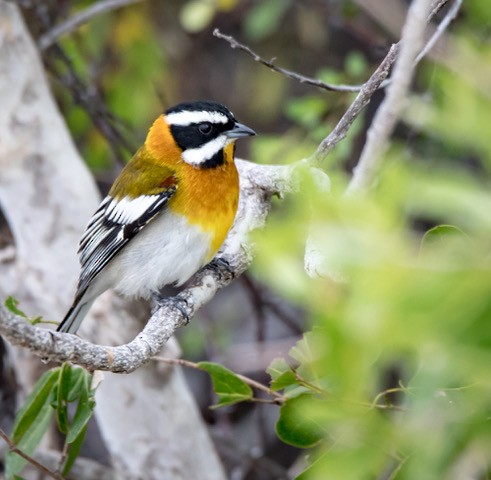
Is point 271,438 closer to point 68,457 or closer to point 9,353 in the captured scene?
point 9,353

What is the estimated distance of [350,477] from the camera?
104cm

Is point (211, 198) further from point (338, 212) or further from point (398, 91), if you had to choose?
point (338, 212)

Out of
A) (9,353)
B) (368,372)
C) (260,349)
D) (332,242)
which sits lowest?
(260,349)

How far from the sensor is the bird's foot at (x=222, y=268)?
314 centimetres

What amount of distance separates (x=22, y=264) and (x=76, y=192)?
39 centimetres

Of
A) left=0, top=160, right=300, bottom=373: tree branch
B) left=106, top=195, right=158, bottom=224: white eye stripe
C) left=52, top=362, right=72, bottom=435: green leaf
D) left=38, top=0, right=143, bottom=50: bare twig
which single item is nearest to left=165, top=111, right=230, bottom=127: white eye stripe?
left=0, top=160, right=300, bottom=373: tree branch

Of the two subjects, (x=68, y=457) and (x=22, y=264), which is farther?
(x=22, y=264)

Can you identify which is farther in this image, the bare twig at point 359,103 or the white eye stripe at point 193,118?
the white eye stripe at point 193,118

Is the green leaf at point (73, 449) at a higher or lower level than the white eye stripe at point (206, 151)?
lower

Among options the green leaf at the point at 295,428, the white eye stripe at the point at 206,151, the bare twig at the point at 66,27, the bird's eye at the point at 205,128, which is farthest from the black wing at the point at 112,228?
the green leaf at the point at 295,428

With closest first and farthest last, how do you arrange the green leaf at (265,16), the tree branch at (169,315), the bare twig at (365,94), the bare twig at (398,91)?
the bare twig at (398,91) → the tree branch at (169,315) → the bare twig at (365,94) → the green leaf at (265,16)

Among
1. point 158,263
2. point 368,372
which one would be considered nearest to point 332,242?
point 368,372

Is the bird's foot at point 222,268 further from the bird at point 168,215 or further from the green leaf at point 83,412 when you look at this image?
the green leaf at point 83,412

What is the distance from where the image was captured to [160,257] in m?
3.41
